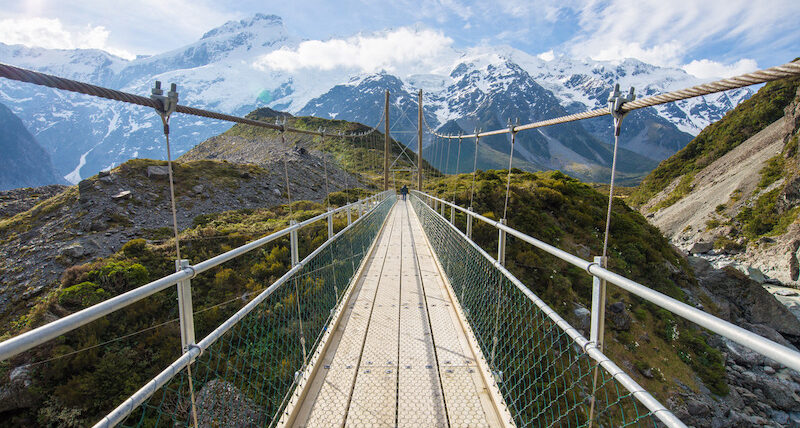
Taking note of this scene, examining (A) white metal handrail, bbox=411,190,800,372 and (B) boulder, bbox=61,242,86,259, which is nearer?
(A) white metal handrail, bbox=411,190,800,372

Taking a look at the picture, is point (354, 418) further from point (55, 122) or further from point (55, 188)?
point (55, 122)

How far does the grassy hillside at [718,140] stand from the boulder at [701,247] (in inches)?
379

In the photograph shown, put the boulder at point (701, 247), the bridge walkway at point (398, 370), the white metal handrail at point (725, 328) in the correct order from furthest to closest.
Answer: the boulder at point (701, 247)
the bridge walkway at point (398, 370)
the white metal handrail at point (725, 328)

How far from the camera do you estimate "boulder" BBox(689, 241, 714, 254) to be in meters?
21.5

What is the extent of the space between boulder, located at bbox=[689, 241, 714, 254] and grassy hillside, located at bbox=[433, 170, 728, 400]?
10.6 meters

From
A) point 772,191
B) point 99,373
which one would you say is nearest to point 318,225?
point 99,373

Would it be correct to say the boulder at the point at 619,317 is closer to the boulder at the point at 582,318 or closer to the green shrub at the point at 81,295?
the boulder at the point at 582,318

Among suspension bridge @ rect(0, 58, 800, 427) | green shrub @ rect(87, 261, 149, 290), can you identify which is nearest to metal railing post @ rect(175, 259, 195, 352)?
suspension bridge @ rect(0, 58, 800, 427)

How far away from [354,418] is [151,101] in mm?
2159

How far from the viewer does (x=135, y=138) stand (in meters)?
186

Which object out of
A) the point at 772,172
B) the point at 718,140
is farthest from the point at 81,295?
the point at 718,140

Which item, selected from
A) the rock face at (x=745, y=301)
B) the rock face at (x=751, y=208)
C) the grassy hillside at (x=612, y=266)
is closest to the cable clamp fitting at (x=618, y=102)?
the grassy hillside at (x=612, y=266)

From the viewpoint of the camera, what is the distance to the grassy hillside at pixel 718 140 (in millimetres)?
33719

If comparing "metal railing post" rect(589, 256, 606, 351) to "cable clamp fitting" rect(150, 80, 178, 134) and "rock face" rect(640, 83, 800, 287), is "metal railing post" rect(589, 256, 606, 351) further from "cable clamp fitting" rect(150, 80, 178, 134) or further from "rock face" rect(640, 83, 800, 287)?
"rock face" rect(640, 83, 800, 287)
